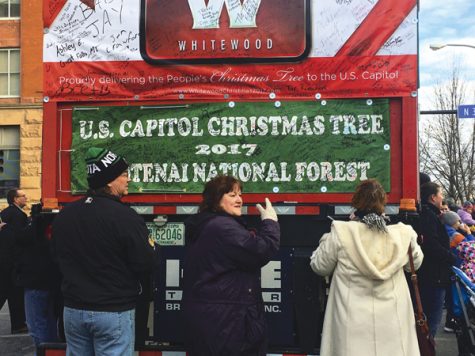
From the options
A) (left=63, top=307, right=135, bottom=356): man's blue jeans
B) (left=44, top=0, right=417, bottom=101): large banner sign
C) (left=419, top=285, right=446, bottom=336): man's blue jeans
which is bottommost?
(left=419, top=285, right=446, bottom=336): man's blue jeans

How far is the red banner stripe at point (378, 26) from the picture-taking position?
4.20 meters

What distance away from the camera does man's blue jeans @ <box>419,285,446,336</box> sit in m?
5.91

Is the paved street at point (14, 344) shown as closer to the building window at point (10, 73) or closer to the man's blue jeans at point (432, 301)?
the man's blue jeans at point (432, 301)

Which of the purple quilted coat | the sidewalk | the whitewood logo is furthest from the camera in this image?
the sidewalk

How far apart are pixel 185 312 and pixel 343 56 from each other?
2.21 meters

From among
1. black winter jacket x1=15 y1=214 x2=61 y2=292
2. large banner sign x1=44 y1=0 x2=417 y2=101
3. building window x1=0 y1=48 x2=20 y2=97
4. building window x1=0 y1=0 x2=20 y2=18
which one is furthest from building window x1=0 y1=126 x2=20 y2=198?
large banner sign x1=44 y1=0 x2=417 y2=101

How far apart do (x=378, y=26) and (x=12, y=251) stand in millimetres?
5962

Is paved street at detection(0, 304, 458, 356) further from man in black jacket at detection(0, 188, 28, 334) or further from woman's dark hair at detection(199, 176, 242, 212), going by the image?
woman's dark hair at detection(199, 176, 242, 212)

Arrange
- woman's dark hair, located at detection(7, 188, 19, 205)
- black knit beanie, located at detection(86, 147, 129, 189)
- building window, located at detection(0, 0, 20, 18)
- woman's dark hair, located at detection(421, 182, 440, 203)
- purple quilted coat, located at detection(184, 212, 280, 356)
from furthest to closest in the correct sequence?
building window, located at detection(0, 0, 20, 18) → woman's dark hair, located at detection(7, 188, 19, 205) → woman's dark hair, located at detection(421, 182, 440, 203) → black knit beanie, located at detection(86, 147, 129, 189) → purple quilted coat, located at detection(184, 212, 280, 356)

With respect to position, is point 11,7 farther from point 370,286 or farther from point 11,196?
point 370,286

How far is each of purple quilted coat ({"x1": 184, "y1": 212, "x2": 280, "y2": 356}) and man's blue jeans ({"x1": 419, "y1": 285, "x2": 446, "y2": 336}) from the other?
305 cm

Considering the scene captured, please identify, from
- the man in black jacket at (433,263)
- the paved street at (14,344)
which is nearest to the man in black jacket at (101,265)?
the man in black jacket at (433,263)

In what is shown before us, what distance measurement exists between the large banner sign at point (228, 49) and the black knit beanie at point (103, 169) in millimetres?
1026

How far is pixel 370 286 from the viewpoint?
12.0 feet
